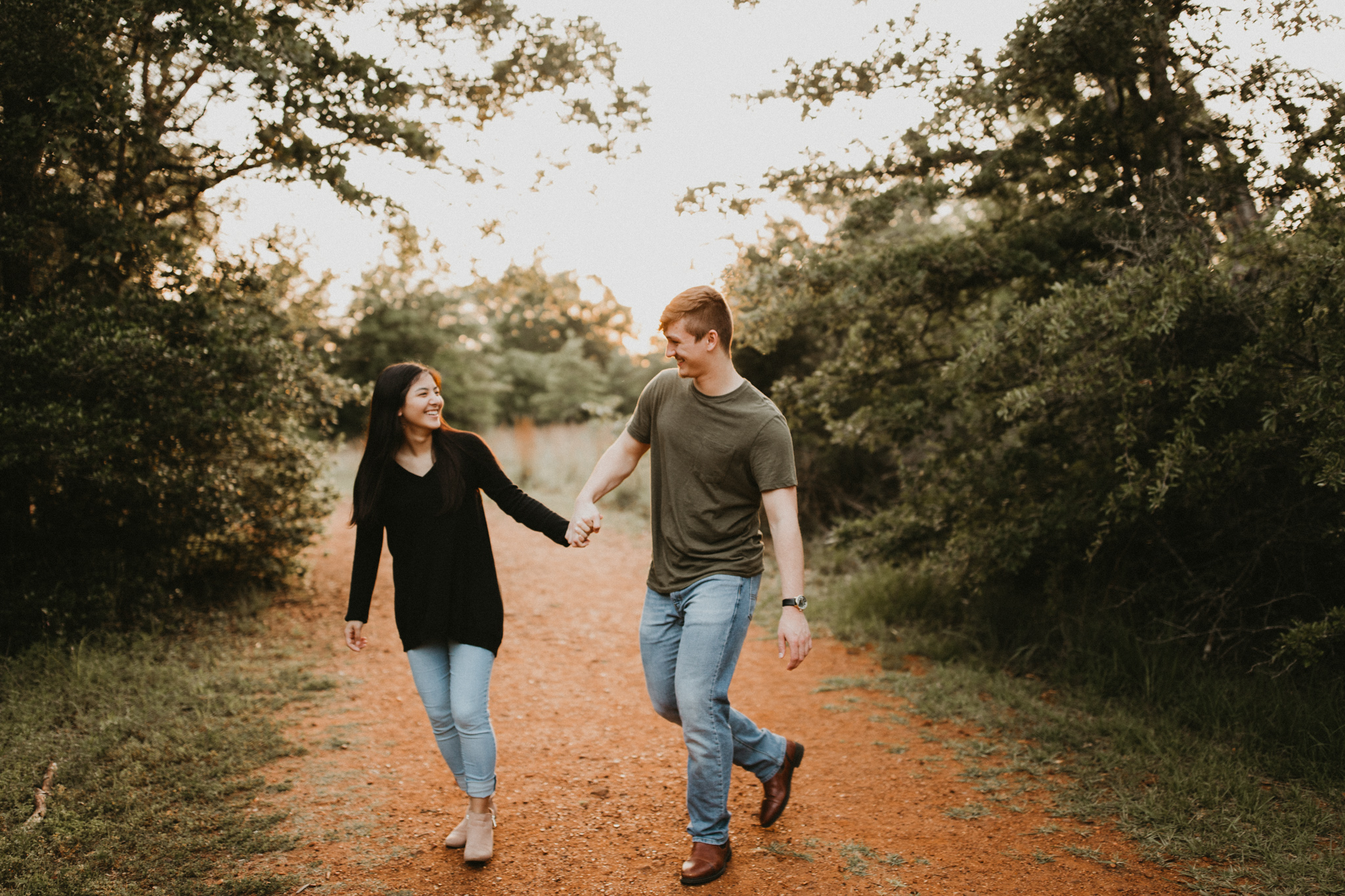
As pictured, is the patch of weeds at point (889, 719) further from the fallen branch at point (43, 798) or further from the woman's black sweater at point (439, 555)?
the fallen branch at point (43, 798)

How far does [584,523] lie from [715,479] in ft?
1.86

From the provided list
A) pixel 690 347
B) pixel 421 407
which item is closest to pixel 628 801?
pixel 421 407

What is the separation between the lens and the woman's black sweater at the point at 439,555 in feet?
12.1

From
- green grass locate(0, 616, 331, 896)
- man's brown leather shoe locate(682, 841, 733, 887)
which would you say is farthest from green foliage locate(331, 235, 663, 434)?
man's brown leather shoe locate(682, 841, 733, 887)

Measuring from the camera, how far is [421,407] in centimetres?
373

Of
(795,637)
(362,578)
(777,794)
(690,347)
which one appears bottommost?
(777,794)

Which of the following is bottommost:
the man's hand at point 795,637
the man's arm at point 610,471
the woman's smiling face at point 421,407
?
the man's hand at point 795,637

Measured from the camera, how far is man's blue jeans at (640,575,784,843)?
3.47m

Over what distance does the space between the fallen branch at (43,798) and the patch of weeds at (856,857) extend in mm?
3606

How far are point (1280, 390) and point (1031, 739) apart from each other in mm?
2421

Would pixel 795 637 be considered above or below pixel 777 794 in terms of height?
above

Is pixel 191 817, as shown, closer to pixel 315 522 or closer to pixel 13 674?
pixel 13 674

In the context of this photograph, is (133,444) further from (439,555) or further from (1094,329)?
(1094,329)

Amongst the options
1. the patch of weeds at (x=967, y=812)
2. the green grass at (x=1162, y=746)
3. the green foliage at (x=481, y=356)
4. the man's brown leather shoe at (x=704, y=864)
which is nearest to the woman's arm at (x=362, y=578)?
the man's brown leather shoe at (x=704, y=864)
